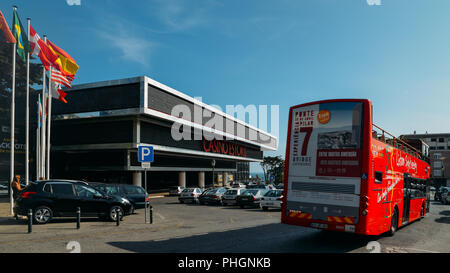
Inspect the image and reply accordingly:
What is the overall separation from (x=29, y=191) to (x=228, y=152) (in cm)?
4467

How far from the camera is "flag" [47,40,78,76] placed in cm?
2188

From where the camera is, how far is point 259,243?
10.0 metres

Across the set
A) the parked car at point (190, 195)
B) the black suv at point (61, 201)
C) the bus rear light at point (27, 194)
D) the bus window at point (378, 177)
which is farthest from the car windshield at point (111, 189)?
the bus window at point (378, 177)

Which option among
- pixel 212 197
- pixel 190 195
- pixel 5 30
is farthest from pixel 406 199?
pixel 5 30

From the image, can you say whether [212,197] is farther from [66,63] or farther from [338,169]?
[338,169]

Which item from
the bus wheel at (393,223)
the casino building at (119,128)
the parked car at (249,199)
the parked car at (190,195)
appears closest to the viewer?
the bus wheel at (393,223)

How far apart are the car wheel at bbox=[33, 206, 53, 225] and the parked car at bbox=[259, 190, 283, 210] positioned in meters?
12.8

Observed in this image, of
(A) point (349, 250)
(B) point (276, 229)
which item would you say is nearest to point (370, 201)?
(A) point (349, 250)

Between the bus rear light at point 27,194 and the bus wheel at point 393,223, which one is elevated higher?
the bus rear light at point 27,194

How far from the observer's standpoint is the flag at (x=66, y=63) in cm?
2188

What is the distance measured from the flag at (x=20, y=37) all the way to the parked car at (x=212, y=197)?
15.9 meters

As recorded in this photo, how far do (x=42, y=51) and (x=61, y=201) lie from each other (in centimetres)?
1086

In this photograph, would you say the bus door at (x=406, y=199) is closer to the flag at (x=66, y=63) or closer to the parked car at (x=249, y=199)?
the parked car at (x=249, y=199)
